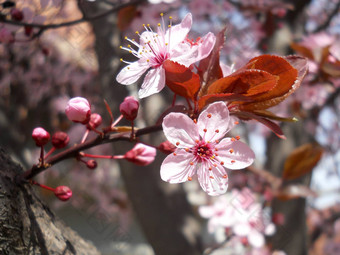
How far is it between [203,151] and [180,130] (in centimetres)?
7

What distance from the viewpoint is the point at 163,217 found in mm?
1355

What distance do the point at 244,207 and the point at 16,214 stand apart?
111 cm

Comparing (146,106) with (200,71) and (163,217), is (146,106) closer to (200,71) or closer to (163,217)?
(163,217)

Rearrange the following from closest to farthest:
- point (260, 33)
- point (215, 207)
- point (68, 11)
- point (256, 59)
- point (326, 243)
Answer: point (256, 59) < point (215, 207) < point (260, 33) < point (68, 11) < point (326, 243)

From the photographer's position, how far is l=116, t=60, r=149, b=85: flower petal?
0.54 meters

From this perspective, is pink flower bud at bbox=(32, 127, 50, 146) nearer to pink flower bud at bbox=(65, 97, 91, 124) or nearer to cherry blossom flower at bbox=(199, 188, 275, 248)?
pink flower bud at bbox=(65, 97, 91, 124)

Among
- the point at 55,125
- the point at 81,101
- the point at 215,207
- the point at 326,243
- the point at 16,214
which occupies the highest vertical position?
the point at 81,101

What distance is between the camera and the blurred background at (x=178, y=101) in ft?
3.36

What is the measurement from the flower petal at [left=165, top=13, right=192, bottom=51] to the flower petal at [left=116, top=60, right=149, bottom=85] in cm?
6

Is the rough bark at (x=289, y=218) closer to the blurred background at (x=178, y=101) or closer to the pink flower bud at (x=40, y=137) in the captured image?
the blurred background at (x=178, y=101)

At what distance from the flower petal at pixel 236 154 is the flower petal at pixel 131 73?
0.17 meters

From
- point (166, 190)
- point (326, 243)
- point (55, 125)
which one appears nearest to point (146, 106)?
point (166, 190)

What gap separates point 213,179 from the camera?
53cm

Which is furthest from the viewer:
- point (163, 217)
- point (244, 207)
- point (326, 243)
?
point (326, 243)
